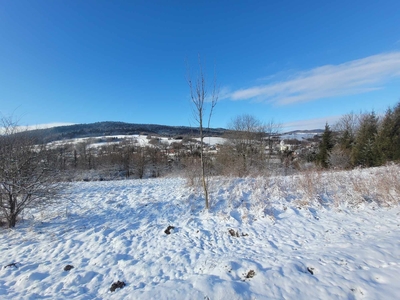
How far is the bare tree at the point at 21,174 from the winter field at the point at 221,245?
0.77 meters

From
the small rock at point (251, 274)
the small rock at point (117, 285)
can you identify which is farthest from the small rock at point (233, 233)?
the small rock at point (117, 285)

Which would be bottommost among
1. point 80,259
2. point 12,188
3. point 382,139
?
point 80,259

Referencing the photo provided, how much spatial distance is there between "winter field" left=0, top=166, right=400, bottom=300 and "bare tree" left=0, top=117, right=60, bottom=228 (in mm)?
772

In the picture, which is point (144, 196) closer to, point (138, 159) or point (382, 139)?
point (382, 139)

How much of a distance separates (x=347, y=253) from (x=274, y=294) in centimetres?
183

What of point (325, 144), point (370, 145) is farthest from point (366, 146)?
point (325, 144)

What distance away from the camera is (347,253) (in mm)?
3428

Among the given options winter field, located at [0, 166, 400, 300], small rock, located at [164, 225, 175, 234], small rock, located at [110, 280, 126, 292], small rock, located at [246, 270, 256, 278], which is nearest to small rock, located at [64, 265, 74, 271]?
winter field, located at [0, 166, 400, 300]

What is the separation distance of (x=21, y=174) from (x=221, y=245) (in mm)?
6523

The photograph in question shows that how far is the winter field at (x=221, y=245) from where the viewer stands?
2.86 meters

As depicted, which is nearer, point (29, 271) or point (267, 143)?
point (29, 271)

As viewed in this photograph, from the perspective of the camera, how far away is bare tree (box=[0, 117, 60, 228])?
18.9 feet

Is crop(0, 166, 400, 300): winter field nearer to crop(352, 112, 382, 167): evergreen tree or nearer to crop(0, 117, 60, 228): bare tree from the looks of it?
crop(0, 117, 60, 228): bare tree

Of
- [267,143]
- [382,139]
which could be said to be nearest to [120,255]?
[382,139]
